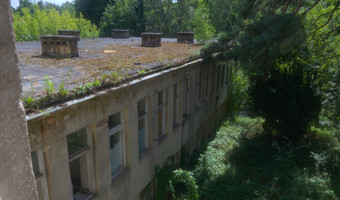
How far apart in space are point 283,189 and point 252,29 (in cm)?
593

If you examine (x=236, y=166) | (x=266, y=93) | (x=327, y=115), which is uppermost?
(x=266, y=93)

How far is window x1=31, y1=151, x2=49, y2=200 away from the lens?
13.8 feet

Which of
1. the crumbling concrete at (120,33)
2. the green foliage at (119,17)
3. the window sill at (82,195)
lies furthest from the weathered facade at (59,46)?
the green foliage at (119,17)

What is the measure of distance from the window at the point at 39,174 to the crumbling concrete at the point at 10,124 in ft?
8.07

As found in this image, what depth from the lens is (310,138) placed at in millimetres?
14641

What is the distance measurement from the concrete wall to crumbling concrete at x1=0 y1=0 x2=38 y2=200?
197cm

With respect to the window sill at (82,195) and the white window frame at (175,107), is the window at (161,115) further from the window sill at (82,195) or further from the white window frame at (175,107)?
the window sill at (82,195)

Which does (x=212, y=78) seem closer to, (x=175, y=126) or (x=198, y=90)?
(x=198, y=90)

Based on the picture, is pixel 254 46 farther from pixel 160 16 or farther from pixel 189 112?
pixel 160 16

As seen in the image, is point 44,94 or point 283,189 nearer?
point 44,94

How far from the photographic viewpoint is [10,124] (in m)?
1.76

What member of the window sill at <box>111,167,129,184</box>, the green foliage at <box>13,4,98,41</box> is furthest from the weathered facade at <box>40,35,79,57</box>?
the green foliage at <box>13,4,98,41</box>

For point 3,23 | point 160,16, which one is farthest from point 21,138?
point 160,16

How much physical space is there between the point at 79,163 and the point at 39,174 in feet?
4.03
